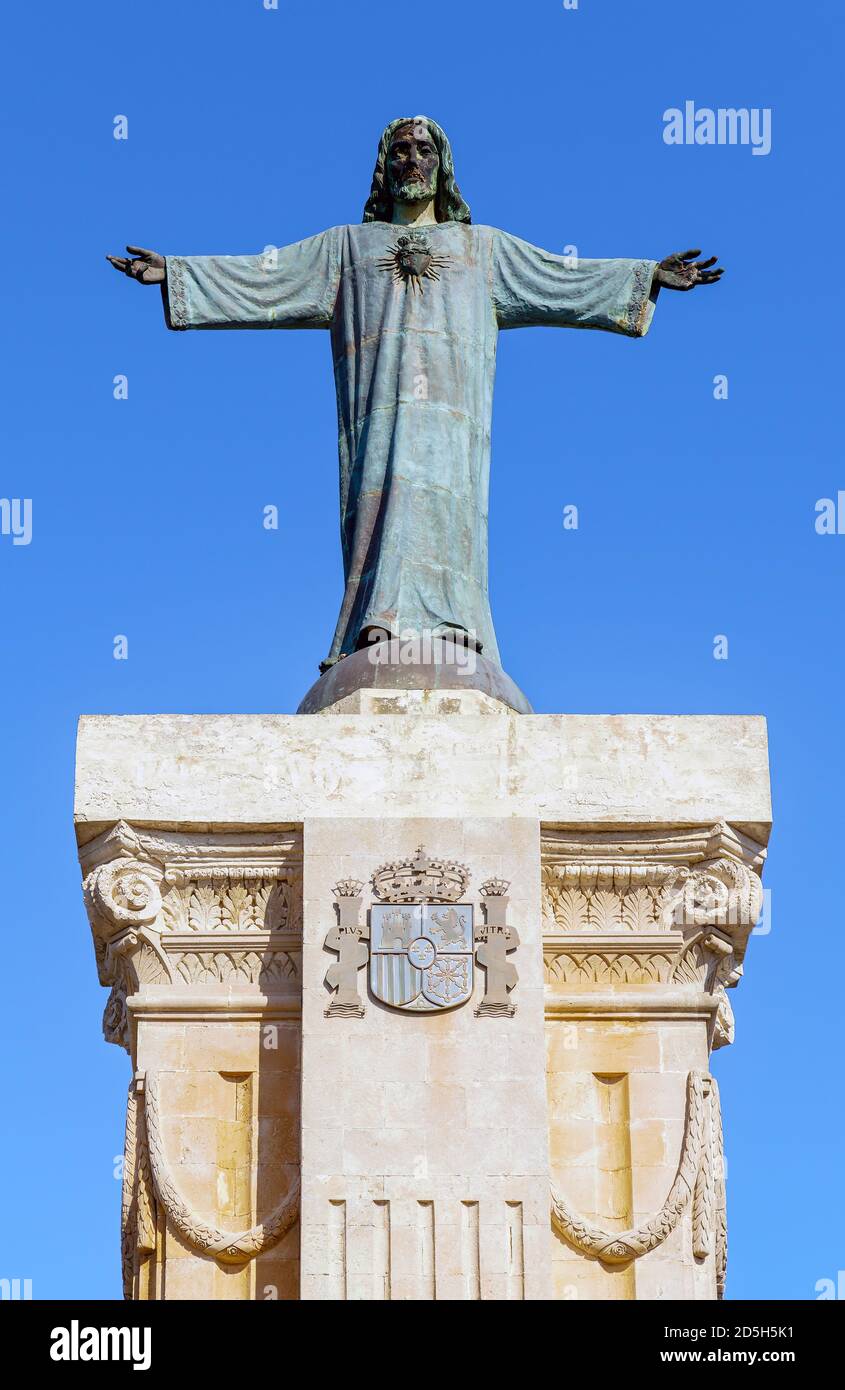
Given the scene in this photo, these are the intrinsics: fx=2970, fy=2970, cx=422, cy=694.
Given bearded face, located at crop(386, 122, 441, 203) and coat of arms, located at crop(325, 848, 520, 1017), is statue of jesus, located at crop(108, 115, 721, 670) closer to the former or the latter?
bearded face, located at crop(386, 122, 441, 203)

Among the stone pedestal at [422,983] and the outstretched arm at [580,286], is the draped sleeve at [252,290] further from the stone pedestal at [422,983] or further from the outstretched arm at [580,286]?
the stone pedestal at [422,983]

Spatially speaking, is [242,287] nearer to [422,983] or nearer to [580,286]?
[580,286]

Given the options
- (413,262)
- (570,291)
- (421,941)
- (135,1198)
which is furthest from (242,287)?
(135,1198)

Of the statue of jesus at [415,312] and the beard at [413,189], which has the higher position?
the beard at [413,189]

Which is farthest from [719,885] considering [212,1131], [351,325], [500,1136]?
[351,325]

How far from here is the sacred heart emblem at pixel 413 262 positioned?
23141 millimetres

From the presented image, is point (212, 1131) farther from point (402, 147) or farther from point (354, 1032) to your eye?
point (402, 147)

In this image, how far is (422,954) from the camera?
789 inches

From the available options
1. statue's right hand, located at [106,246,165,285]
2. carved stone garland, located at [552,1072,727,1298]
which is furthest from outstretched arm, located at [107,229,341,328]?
carved stone garland, located at [552,1072,727,1298]

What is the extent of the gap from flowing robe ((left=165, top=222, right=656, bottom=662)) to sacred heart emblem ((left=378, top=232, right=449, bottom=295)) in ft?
0.12

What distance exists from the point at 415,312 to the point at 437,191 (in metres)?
1.21

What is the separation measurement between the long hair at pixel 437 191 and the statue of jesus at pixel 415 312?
0.4 inches

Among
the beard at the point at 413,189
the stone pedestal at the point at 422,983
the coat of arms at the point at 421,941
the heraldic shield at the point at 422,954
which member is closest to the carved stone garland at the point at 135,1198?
the stone pedestal at the point at 422,983

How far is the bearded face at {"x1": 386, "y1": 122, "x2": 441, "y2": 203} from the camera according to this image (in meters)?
A: 23.4
